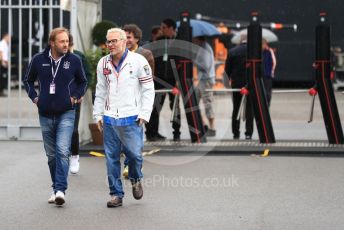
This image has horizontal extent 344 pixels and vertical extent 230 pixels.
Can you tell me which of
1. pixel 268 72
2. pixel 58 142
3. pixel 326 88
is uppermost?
pixel 268 72

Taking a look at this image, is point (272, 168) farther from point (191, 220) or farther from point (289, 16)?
point (289, 16)

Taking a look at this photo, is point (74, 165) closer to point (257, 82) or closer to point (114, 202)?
point (114, 202)

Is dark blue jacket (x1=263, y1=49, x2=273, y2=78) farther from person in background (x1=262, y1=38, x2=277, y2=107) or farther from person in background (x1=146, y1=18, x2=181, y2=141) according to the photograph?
person in background (x1=146, y1=18, x2=181, y2=141)

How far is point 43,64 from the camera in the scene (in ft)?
32.5

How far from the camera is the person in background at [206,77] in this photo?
16.9 meters

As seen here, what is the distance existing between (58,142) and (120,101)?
0.87 m

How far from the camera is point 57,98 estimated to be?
32.4ft

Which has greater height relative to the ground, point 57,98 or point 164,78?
point 57,98

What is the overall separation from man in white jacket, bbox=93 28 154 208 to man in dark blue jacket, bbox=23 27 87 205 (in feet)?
1.45

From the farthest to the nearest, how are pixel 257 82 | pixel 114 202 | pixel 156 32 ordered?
pixel 156 32 → pixel 257 82 → pixel 114 202

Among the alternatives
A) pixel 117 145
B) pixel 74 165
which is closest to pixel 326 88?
pixel 74 165

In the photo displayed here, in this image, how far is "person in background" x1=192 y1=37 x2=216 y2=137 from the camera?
16922 mm

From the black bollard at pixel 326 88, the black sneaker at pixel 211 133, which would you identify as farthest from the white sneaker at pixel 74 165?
the black sneaker at pixel 211 133

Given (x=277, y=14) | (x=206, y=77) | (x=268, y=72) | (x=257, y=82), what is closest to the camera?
(x=257, y=82)
